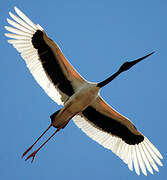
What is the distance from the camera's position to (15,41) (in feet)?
55.0

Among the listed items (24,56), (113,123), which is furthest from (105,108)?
(24,56)

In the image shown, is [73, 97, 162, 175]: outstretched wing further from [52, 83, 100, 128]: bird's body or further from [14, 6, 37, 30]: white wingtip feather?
[14, 6, 37, 30]: white wingtip feather

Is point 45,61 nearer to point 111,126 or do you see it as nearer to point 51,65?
point 51,65

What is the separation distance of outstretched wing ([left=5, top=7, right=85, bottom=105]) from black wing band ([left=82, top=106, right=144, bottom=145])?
1155 millimetres

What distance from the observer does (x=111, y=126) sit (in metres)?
17.8

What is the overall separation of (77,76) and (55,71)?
0.85 metres

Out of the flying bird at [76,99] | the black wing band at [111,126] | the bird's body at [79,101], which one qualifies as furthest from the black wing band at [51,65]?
the black wing band at [111,126]

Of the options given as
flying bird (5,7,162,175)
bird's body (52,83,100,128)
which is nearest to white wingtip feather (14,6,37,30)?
flying bird (5,7,162,175)

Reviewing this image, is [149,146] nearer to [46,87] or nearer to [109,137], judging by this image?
[109,137]

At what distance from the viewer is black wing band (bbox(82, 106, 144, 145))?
1759 centimetres

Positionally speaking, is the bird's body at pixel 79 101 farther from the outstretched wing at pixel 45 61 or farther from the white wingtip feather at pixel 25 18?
the white wingtip feather at pixel 25 18

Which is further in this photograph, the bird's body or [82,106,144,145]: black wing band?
[82,106,144,145]: black wing band

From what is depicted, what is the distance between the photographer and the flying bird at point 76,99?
16469mm

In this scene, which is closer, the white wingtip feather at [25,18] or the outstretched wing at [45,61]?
the white wingtip feather at [25,18]
